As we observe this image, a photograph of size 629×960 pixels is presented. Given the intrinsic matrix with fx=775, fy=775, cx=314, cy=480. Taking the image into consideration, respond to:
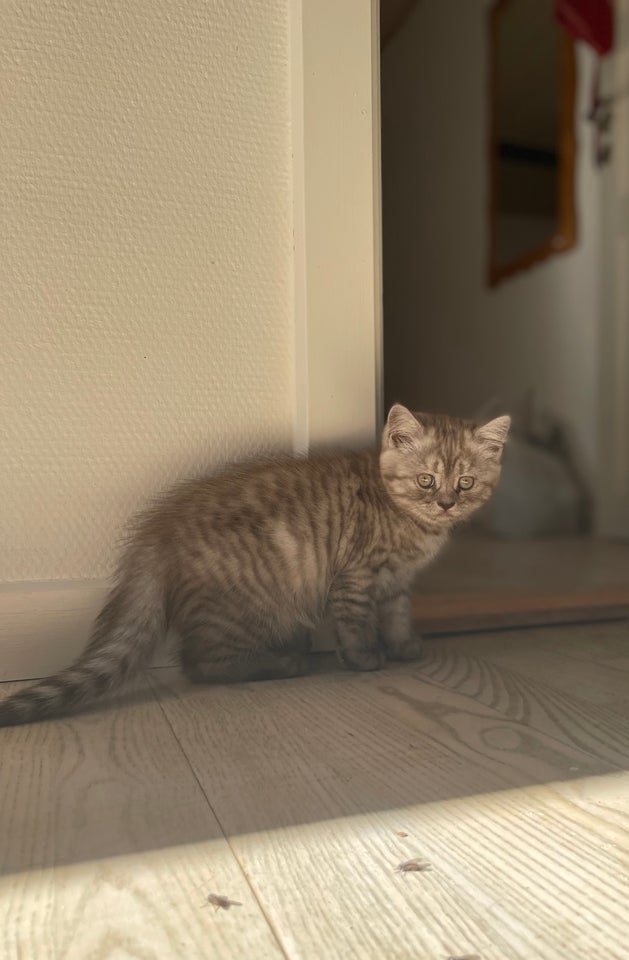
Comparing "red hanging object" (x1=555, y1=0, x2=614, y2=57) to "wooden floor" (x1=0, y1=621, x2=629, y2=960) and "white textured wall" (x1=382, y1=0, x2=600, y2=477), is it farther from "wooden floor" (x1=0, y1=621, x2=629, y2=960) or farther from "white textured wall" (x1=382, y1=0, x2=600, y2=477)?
"wooden floor" (x1=0, y1=621, x2=629, y2=960)

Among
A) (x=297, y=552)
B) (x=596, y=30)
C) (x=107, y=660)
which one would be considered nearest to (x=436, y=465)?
(x=297, y=552)

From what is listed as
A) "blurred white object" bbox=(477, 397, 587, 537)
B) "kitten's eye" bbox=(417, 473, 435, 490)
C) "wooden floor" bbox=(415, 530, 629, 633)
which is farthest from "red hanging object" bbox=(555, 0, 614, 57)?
"kitten's eye" bbox=(417, 473, 435, 490)

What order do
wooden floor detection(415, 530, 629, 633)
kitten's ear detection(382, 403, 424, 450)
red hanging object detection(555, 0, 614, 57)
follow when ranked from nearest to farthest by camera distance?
kitten's ear detection(382, 403, 424, 450) < wooden floor detection(415, 530, 629, 633) < red hanging object detection(555, 0, 614, 57)

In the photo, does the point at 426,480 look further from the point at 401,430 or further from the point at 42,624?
the point at 42,624

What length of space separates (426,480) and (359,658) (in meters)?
0.37

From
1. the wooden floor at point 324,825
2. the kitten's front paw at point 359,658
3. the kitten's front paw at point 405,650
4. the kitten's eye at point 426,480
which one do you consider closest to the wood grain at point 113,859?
the wooden floor at point 324,825

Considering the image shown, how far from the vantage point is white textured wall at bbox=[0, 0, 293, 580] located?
142 centimetres

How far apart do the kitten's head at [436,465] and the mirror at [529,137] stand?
2.55 metres

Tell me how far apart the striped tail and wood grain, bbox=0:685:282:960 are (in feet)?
0.22

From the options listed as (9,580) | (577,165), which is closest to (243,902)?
(9,580)

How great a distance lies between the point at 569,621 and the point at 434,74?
14.4 ft

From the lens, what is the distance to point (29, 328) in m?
1.42

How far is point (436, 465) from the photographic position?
1521mm

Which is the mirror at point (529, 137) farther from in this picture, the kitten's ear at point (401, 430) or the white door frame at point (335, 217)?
the kitten's ear at point (401, 430)
